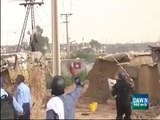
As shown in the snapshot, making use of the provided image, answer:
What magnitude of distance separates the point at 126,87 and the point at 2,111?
212 inches

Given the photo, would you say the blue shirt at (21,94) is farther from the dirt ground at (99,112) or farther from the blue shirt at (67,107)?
the dirt ground at (99,112)

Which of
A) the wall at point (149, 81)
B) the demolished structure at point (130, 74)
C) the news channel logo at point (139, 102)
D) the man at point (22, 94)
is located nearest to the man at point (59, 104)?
the man at point (22, 94)

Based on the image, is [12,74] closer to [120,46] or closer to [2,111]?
[2,111]

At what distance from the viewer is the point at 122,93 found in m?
11.0

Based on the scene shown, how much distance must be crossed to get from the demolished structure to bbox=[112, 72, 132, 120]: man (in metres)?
5.29

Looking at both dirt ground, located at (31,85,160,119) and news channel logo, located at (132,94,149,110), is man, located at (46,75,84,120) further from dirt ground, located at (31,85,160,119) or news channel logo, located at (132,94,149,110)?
dirt ground, located at (31,85,160,119)

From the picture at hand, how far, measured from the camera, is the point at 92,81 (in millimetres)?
19453

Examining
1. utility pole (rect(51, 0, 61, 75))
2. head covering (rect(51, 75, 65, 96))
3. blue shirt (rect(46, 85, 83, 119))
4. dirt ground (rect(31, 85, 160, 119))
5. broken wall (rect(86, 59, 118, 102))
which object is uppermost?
utility pole (rect(51, 0, 61, 75))

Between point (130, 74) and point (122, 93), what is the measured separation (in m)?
6.24

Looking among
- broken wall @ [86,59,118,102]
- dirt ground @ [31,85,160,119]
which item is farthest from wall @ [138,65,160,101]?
broken wall @ [86,59,118,102]

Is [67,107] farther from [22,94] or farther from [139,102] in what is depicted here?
[139,102]

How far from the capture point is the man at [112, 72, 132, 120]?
10836mm

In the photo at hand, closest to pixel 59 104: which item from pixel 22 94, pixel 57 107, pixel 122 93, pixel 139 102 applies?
pixel 57 107

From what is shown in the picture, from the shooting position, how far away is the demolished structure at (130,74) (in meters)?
16.8
